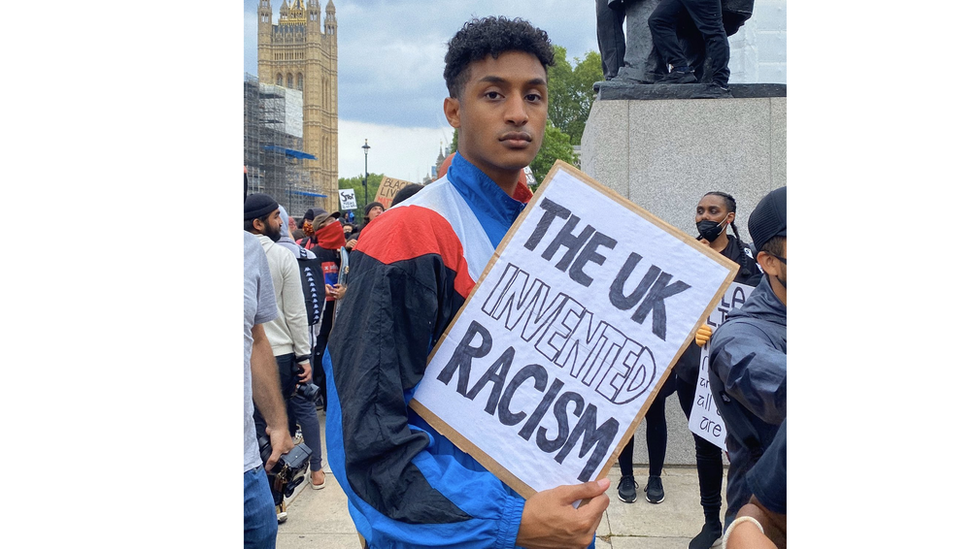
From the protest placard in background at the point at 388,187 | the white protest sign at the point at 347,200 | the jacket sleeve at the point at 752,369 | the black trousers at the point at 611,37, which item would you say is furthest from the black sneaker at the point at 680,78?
the white protest sign at the point at 347,200

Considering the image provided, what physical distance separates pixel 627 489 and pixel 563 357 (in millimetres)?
3760

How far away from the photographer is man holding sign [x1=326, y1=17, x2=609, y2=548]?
1273 millimetres

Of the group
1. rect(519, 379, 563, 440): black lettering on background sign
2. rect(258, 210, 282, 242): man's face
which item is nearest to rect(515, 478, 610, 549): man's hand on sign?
rect(519, 379, 563, 440): black lettering on background sign

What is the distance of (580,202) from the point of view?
1460 mm

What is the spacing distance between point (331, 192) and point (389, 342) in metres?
103

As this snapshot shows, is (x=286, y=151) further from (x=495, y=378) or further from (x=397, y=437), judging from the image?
(x=397, y=437)

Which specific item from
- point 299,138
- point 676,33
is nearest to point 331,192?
point 299,138

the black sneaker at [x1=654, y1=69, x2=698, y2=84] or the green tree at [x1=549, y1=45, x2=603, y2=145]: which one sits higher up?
the green tree at [x1=549, y1=45, x2=603, y2=145]

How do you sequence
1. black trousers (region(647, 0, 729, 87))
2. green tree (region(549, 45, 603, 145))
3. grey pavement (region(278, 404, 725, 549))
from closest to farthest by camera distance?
1. grey pavement (region(278, 404, 725, 549))
2. black trousers (region(647, 0, 729, 87))
3. green tree (region(549, 45, 603, 145))

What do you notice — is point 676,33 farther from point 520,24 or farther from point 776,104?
point 520,24

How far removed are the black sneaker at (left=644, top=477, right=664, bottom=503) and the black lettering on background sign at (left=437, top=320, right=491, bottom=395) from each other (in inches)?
151

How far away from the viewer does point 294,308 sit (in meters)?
4.84

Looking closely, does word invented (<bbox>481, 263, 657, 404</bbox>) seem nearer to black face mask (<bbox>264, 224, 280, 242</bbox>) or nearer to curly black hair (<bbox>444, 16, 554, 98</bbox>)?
curly black hair (<bbox>444, 16, 554, 98</bbox>)

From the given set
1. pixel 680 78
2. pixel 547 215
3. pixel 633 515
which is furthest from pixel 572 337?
pixel 680 78
